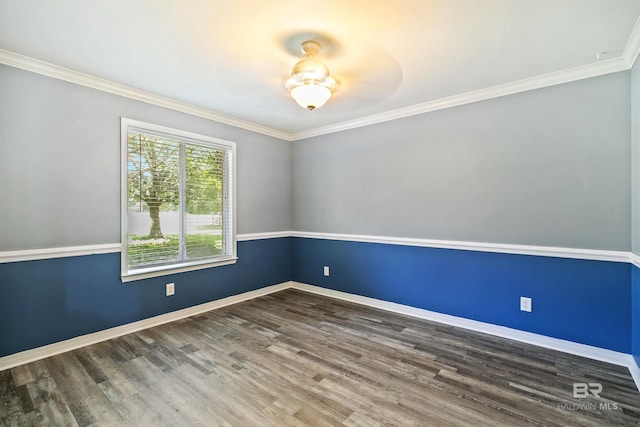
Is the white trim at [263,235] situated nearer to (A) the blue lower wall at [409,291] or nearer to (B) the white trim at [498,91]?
(A) the blue lower wall at [409,291]

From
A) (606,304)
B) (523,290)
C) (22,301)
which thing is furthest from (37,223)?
(606,304)

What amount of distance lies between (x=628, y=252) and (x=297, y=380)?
2.84 meters

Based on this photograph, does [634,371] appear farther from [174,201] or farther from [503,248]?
[174,201]

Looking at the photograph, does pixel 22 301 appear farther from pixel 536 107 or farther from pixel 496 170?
pixel 536 107

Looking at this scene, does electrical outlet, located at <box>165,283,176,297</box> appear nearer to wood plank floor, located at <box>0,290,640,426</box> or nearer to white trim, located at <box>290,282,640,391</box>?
wood plank floor, located at <box>0,290,640,426</box>

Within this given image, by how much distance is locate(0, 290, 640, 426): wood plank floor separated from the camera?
1.75m

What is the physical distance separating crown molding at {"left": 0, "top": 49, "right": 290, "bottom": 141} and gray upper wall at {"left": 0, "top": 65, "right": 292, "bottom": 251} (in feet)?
0.16

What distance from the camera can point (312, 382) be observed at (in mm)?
2090

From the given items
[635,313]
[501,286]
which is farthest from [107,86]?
[635,313]

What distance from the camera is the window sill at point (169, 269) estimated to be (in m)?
2.92

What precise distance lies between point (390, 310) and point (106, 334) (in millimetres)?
3085

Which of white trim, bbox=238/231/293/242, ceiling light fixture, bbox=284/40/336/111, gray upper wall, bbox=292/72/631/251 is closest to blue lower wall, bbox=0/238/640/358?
white trim, bbox=238/231/293/242

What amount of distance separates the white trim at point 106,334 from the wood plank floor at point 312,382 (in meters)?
0.09

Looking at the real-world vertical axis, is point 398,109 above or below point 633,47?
above
